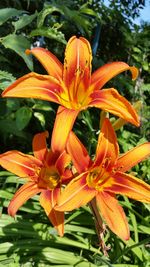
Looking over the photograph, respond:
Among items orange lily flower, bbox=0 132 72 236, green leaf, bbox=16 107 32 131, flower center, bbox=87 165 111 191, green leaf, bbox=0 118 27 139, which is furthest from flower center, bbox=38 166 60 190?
green leaf, bbox=0 118 27 139

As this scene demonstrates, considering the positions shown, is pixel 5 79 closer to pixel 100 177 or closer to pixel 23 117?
pixel 23 117

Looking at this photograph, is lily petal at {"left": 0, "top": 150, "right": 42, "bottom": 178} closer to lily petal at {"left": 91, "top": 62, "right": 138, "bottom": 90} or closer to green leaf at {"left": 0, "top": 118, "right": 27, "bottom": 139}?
lily petal at {"left": 91, "top": 62, "right": 138, "bottom": 90}

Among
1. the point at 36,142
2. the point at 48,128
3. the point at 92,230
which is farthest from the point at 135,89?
the point at 36,142

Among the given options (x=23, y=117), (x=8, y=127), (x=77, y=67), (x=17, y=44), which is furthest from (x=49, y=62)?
(x=8, y=127)

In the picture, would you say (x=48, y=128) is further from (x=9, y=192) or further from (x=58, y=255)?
(x=58, y=255)

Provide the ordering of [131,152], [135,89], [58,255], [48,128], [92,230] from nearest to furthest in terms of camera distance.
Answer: [131,152], [58,255], [92,230], [48,128], [135,89]

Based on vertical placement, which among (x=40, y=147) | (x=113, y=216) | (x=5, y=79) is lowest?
(x=113, y=216)

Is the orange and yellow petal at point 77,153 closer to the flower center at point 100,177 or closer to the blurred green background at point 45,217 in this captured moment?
the flower center at point 100,177

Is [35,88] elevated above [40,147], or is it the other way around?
[35,88]
